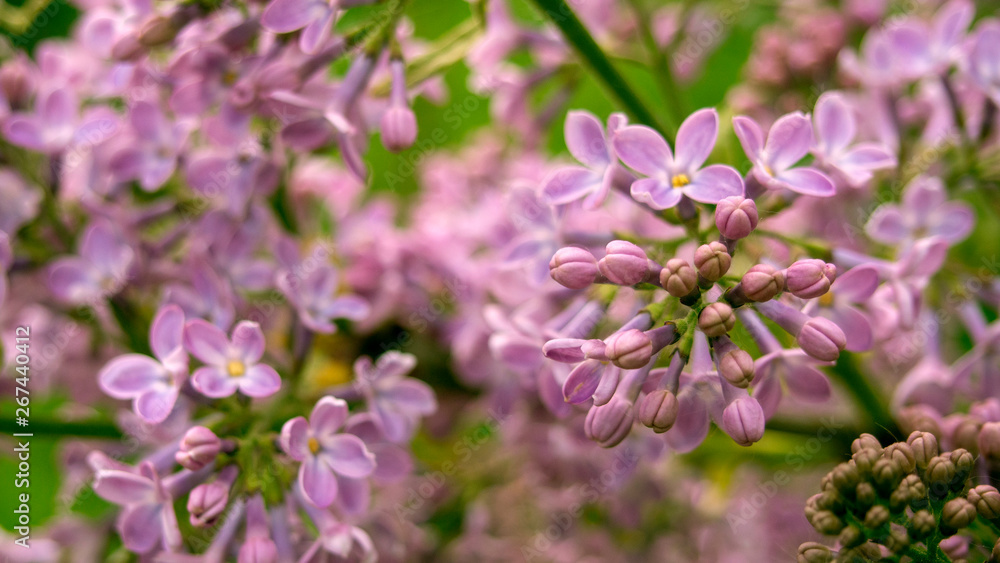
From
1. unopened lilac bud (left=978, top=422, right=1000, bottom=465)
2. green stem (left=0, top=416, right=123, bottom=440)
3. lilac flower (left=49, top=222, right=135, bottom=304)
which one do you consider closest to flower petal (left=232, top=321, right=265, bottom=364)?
lilac flower (left=49, top=222, right=135, bottom=304)

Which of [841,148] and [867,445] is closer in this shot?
[867,445]

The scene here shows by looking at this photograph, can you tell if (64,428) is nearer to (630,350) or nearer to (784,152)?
(630,350)

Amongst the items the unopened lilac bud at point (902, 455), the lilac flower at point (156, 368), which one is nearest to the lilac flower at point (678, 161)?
the unopened lilac bud at point (902, 455)

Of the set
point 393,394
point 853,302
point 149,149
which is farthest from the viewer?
point 149,149

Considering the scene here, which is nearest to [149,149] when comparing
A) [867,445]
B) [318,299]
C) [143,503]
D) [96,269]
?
[96,269]

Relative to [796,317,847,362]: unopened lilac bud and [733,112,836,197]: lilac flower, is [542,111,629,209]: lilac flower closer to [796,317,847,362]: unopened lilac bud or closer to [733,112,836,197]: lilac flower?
[733,112,836,197]: lilac flower

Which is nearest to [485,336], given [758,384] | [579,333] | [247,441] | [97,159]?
[579,333]
